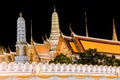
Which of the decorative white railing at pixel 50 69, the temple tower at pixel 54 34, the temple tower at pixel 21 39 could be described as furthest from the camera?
the temple tower at pixel 54 34

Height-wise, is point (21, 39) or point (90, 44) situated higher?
point (21, 39)

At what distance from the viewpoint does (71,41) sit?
1051 inches

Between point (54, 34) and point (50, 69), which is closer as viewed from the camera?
point (50, 69)

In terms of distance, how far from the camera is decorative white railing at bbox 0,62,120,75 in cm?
1320

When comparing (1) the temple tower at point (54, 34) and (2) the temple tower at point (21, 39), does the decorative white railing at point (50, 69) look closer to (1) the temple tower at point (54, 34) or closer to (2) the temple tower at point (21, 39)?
(2) the temple tower at point (21, 39)

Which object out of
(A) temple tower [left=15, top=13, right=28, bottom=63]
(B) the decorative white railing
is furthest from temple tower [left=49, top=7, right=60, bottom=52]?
(B) the decorative white railing

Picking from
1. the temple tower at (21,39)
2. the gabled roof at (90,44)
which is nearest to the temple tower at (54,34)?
the temple tower at (21,39)

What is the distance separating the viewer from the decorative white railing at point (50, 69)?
13.2 metres

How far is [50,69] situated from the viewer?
45.7ft

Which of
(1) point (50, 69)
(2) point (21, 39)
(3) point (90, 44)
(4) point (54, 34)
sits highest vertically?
(4) point (54, 34)

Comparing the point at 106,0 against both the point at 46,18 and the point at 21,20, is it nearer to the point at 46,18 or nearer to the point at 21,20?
the point at 46,18

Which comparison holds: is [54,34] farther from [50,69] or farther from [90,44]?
[50,69]

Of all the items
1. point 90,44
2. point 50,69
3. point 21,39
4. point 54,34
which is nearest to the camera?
point 50,69

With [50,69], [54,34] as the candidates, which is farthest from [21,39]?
[50,69]
